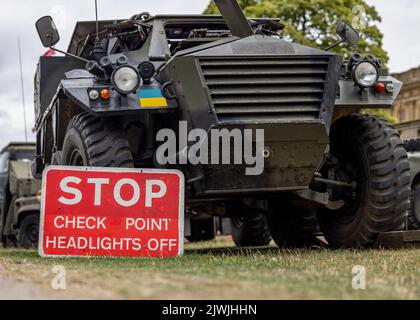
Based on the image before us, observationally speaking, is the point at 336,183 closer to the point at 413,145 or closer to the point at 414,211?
the point at 414,211

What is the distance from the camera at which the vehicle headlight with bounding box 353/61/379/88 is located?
22.8 ft

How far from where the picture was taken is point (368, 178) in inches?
281

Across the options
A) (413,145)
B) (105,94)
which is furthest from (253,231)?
(105,94)

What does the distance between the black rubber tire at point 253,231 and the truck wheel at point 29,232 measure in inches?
189

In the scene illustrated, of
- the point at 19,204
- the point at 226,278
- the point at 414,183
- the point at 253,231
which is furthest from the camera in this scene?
the point at 19,204

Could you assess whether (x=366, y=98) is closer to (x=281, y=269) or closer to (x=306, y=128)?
(x=306, y=128)

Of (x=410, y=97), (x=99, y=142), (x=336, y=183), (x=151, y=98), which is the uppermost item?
(x=410, y=97)

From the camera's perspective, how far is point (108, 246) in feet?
19.9

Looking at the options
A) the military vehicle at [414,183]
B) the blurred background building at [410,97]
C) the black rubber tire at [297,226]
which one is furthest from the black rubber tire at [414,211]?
the blurred background building at [410,97]

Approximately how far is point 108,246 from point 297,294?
2778mm

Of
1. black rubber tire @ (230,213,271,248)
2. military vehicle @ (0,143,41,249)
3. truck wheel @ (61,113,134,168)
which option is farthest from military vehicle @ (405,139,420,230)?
military vehicle @ (0,143,41,249)

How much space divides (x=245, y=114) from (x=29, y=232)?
8.73 metres

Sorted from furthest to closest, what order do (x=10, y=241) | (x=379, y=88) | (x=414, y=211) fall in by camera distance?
(x=10, y=241), (x=414, y=211), (x=379, y=88)
